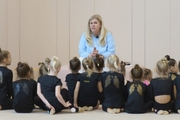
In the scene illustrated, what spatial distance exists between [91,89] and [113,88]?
35cm

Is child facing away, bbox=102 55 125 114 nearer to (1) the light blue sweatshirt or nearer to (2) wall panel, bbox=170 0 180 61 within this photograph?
(1) the light blue sweatshirt

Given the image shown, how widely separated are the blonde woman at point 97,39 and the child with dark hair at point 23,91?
120cm

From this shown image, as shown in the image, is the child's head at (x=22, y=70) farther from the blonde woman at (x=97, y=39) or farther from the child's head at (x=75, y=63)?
the blonde woman at (x=97, y=39)

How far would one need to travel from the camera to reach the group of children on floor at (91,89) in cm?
359

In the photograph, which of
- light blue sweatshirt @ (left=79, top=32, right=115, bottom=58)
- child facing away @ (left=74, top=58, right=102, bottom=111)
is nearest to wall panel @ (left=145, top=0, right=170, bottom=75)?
light blue sweatshirt @ (left=79, top=32, right=115, bottom=58)

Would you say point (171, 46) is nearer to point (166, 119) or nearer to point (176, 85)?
point (176, 85)

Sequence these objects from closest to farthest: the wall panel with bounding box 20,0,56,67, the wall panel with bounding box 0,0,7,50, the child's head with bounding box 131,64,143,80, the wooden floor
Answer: the wooden floor
the child's head with bounding box 131,64,143,80
the wall panel with bounding box 0,0,7,50
the wall panel with bounding box 20,0,56,67

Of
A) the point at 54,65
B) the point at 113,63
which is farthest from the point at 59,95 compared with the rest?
the point at 113,63

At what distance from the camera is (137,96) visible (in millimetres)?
3605

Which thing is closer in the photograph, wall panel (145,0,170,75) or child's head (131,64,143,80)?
child's head (131,64,143,80)

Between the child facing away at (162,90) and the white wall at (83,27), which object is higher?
the white wall at (83,27)

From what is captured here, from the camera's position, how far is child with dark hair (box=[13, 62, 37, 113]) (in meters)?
3.66

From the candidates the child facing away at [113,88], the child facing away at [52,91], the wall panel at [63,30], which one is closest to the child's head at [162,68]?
the child facing away at [113,88]

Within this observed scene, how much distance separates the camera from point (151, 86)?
3627 millimetres
